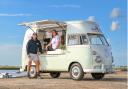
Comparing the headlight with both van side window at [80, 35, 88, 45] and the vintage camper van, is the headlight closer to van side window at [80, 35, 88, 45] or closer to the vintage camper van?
the vintage camper van

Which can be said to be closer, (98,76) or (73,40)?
(73,40)

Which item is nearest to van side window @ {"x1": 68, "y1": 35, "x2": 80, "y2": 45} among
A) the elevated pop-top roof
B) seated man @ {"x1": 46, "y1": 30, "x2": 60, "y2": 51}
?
the elevated pop-top roof

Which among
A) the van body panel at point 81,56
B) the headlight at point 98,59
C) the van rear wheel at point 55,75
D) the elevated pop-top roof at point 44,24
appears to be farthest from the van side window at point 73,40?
the van rear wheel at point 55,75

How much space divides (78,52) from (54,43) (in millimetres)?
1923

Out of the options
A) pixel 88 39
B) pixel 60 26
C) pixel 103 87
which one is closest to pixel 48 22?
pixel 60 26

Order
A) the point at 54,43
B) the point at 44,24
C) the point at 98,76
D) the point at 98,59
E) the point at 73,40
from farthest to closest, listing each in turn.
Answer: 1. the point at 44,24
2. the point at 54,43
3. the point at 98,76
4. the point at 73,40
5. the point at 98,59

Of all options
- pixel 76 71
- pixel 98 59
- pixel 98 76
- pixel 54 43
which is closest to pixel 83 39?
pixel 98 59

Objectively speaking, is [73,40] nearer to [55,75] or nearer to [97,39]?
[97,39]

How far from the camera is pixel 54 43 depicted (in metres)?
21.0

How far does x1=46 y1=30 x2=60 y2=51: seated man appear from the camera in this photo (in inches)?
822

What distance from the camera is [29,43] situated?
68.6 ft

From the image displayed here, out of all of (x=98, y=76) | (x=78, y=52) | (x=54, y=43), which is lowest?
(x=98, y=76)

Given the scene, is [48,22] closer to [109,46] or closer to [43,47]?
[43,47]

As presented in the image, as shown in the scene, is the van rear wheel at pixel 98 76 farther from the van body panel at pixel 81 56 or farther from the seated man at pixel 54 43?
the seated man at pixel 54 43
